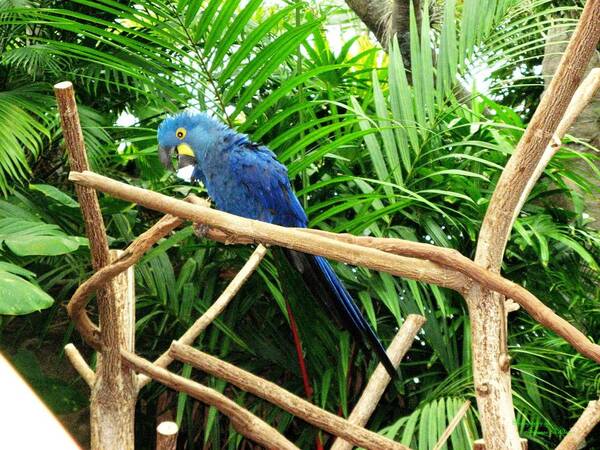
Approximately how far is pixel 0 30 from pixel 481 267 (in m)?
1.81

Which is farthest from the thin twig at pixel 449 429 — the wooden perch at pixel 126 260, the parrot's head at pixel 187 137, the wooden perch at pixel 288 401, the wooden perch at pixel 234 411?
the parrot's head at pixel 187 137

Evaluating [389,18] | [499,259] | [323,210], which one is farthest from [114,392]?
[389,18]

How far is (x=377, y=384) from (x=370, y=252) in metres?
0.44

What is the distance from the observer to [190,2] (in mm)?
1495

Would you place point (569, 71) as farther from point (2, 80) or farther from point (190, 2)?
point (2, 80)

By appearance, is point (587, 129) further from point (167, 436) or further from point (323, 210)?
point (167, 436)

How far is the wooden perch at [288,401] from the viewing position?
1014 millimetres

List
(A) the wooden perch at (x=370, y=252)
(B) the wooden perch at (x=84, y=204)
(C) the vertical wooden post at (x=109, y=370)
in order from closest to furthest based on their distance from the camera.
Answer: (A) the wooden perch at (x=370, y=252) → (B) the wooden perch at (x=84, y=204) → (C) the vertical wooden post at (x=109, y=370)

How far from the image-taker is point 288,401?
1.06m

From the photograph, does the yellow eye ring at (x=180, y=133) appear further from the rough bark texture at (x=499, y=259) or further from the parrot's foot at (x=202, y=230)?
the rough bark texture at (x=499, y=259)

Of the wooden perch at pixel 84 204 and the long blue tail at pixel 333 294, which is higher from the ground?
the wooden perch at pixel 84 204

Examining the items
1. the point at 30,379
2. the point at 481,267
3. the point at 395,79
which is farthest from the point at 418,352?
the point at 481,267

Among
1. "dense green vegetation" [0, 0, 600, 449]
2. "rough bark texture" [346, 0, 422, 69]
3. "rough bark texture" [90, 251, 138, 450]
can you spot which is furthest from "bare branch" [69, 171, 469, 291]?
"rough bark texture" [346, 0, 422, 69]

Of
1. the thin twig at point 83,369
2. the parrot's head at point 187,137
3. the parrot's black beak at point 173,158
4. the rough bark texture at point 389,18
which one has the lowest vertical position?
the thin twig at point 83,369
